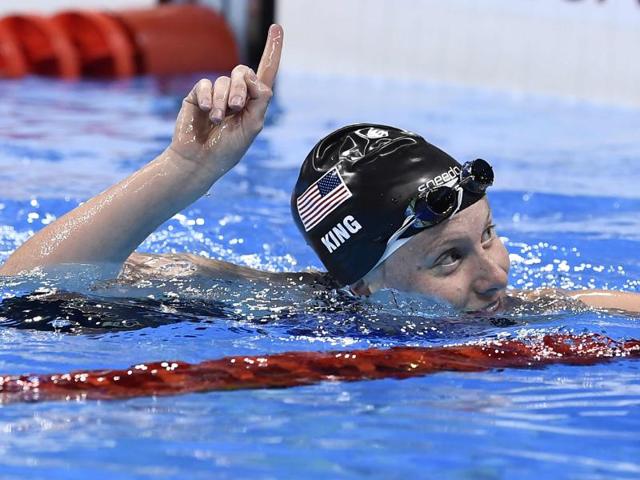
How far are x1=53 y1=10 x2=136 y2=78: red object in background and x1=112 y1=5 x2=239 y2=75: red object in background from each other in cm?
12

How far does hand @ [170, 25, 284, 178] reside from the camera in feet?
9.73

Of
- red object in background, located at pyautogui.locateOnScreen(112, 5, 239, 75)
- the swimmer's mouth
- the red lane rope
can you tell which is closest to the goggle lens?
the swimmer's mouth

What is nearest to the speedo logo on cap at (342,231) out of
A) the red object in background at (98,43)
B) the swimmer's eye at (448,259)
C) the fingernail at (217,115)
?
the swimmer's eye at (448,259)

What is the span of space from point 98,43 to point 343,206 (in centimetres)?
763

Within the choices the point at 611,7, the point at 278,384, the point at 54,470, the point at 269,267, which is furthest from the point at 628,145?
the point at 54,470

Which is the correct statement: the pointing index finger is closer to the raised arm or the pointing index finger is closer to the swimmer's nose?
the raised arm

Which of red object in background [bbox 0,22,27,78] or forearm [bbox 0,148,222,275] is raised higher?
forearm [bbox 0,148,222,275]

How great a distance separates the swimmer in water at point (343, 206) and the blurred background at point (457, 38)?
6.24 metres

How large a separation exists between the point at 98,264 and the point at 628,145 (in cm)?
490

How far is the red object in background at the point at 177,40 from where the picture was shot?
10562 mm

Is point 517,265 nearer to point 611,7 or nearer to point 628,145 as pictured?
point 628,145

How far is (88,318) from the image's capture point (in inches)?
123

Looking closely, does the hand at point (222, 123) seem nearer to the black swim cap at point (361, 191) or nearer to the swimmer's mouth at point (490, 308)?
the black swim cap at point (361, 191)

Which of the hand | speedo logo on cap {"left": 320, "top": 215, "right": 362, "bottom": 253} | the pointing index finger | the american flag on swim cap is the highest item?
the pointing index finger
